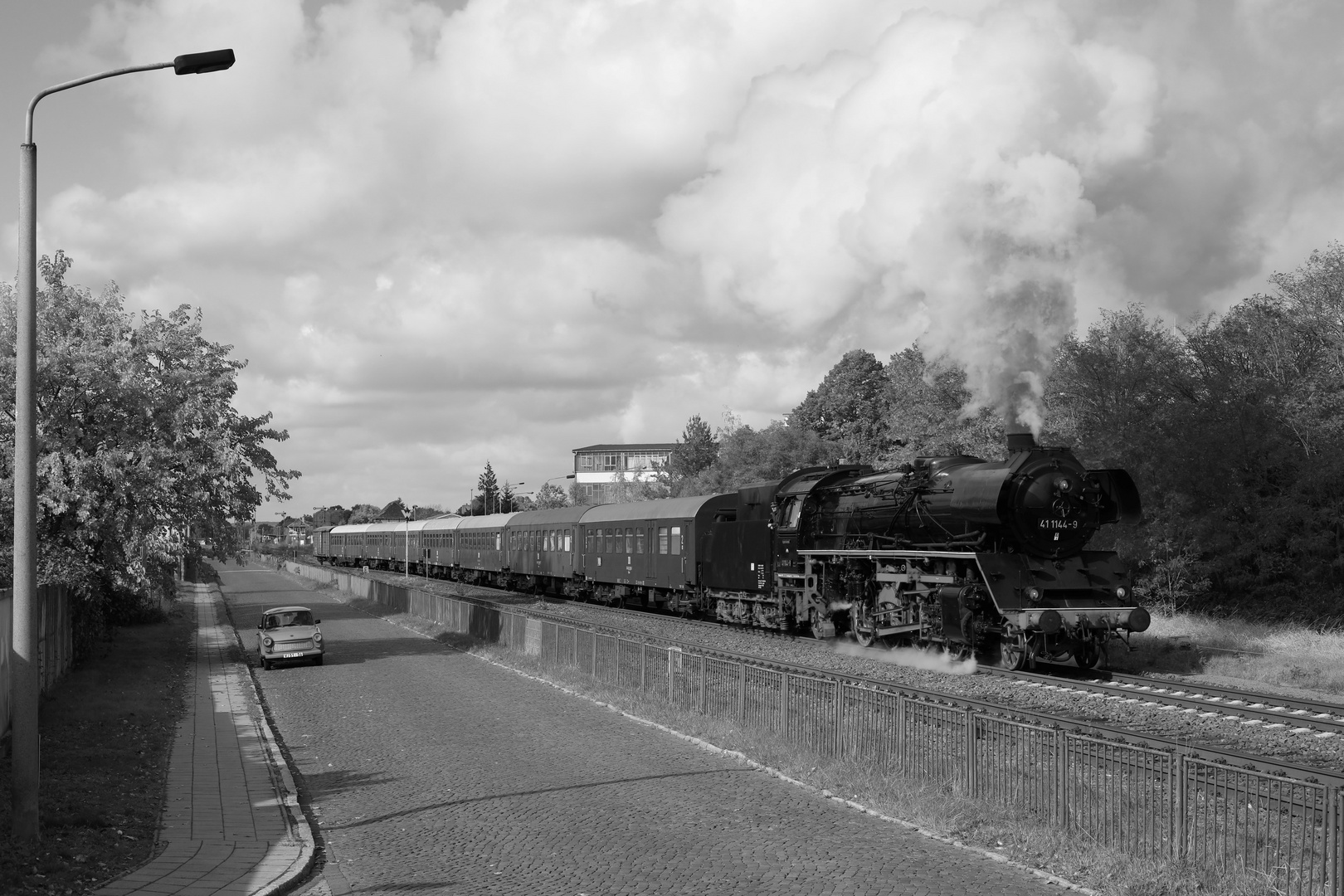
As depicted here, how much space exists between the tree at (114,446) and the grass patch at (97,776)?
2.27m

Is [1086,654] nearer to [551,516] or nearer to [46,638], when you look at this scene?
[46,638]

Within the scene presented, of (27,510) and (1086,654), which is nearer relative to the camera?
(27,510)

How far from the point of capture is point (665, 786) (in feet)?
37.0

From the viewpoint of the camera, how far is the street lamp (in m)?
8.76

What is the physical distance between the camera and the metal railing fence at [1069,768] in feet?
25.1

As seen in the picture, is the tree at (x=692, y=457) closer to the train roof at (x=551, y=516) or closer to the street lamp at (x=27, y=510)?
the train roof at (x=551, y=516)

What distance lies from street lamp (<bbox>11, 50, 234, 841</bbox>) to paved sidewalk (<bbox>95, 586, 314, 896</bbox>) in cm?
124

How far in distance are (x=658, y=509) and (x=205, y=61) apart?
26065mm

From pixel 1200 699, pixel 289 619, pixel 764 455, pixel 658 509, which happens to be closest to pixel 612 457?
pixel 764 455

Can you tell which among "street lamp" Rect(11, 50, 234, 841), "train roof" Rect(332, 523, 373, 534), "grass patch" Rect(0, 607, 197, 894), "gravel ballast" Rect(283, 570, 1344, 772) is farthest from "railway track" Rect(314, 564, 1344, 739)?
"train roof" Rect(332, 523, 373, 534)

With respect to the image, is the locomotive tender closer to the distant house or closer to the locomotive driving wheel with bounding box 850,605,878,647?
the locomotive driving wheel with bounding box 850,605,878,647

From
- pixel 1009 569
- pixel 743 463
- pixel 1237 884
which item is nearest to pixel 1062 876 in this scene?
pixel 1237 884

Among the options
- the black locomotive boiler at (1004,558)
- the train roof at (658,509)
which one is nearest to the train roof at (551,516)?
the train roof at (658,509)

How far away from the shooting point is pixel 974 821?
31.0 feet
